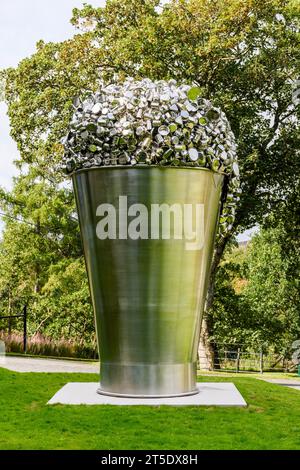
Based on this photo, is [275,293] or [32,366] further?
[275,293]

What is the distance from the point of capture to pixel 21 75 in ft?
70.6

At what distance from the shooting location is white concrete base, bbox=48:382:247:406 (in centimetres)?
803

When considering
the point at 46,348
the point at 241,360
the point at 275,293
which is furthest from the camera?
the point at 275,293

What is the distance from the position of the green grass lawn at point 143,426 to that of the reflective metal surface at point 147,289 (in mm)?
626

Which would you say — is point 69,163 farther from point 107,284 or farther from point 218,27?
point 218,27

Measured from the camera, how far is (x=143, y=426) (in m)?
6.99
